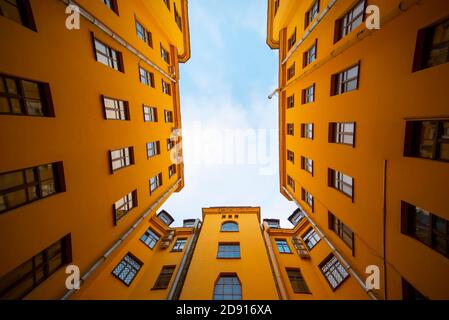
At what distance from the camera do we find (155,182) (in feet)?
54.3

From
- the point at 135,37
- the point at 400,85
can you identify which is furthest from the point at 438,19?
the point at 135,37

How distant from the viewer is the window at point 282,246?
19.3m

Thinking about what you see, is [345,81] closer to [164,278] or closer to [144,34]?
[144,34]

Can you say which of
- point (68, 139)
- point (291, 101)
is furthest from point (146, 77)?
point (291, 101)

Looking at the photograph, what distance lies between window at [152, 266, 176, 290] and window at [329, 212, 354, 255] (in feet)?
44.4

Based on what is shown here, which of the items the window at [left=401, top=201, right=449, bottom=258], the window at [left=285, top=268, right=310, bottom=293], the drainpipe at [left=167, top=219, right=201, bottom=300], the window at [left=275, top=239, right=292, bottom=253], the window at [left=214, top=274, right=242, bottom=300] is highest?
the window at [left=401, top=201, right=449, bottom=258]

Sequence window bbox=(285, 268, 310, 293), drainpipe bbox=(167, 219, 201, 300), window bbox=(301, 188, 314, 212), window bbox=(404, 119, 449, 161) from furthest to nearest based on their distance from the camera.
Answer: window bbox=(301, 188, 314, 212) < window bbox=(285, 268, 310, 293) < drainpipe bbox=(167, 219, 201, 300) < window bbox=(404, 119, 449, 161)

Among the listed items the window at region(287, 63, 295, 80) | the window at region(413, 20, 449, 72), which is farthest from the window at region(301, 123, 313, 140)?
the window at region(413, 20, 449, 72)

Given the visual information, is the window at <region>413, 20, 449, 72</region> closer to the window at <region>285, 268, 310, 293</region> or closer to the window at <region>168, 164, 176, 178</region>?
the window at <region>285, 268, 310, 293</region>

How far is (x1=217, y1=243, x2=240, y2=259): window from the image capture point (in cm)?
1674

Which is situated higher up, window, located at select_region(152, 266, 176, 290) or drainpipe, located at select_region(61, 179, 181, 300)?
drainpipe, located at select_region(61, 179, 181, 300)

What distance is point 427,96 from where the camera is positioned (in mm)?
5684

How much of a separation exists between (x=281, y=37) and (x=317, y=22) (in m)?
9.51

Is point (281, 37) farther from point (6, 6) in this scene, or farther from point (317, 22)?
point (6, 6)
